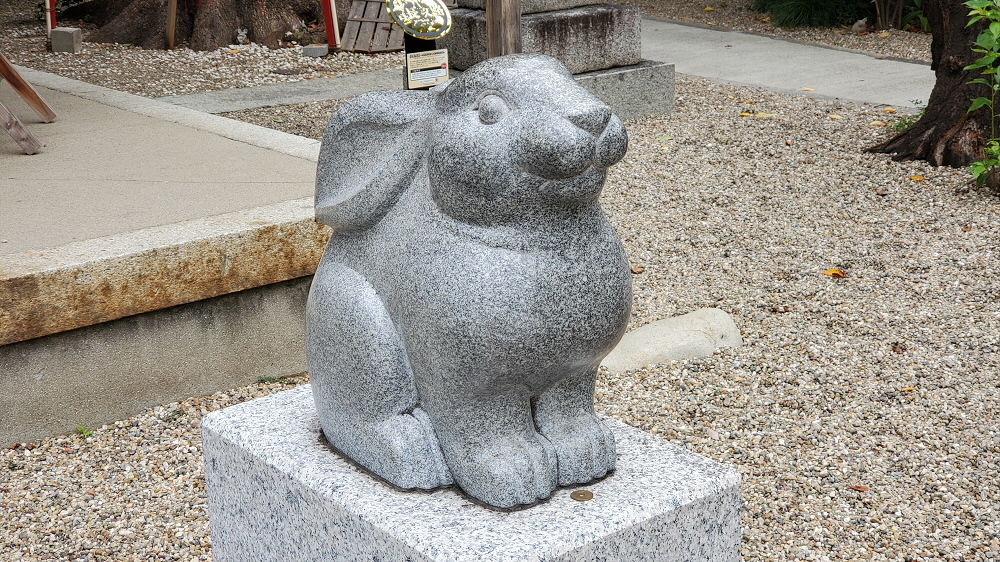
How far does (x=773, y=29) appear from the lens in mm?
11070

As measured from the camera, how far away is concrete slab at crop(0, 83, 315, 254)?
390cm

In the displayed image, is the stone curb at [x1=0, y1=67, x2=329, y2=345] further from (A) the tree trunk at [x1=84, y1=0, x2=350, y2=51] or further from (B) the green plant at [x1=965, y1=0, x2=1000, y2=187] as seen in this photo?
(A) the tree trunk at [x1=84, y1=0, x2=350, y2=51]

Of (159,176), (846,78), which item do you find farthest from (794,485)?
(846,78)

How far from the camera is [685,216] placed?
5.54 meters

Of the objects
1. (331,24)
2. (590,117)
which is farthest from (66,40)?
(590,117)

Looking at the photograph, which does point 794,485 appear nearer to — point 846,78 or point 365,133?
point 365,133

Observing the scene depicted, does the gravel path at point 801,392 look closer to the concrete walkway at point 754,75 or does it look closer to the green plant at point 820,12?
the concrete walkway at point 754,75

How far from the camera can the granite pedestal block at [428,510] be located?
78.8 inches

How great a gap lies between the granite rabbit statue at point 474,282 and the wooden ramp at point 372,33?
26.4 ft

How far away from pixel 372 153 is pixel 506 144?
403 millimetres

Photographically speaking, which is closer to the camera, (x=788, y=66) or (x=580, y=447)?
(x=580, y=447)

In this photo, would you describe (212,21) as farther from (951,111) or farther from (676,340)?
(676,340)

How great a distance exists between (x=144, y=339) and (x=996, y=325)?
10.5 feet

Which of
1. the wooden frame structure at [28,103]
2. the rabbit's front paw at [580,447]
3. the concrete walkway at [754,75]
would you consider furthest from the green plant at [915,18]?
the rabbit's front paw at [580,447]
